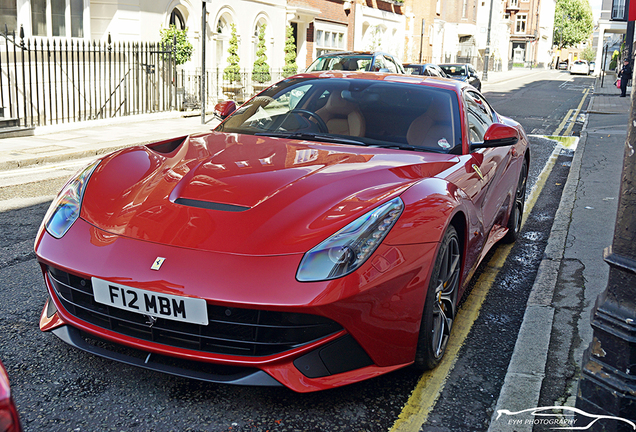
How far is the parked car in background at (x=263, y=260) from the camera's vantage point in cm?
249

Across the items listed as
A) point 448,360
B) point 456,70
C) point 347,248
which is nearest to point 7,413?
point 347,248

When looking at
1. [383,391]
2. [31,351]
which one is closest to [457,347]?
[383,391]

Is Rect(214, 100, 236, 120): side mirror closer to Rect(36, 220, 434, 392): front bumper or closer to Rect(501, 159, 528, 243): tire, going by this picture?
Rect(36, 220, 434, 392): front bumper

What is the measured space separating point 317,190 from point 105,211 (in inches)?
38.8

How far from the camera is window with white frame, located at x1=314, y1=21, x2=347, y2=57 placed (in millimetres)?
28281

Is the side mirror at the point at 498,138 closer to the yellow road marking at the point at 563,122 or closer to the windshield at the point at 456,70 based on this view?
the yellow road marking at the point at 563,122

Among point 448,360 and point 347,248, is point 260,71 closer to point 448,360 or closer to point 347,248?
point 448,360

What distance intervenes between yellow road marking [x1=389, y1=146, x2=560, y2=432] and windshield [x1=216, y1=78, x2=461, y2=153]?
105 cm

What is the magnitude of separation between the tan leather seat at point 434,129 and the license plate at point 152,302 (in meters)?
1.93

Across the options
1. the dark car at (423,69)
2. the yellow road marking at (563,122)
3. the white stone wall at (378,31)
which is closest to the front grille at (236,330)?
the yellow road marking at (563,122)

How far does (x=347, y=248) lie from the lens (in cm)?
260

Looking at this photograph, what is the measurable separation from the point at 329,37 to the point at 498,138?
2674 centimetres

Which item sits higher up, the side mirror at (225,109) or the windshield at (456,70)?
the windshield at (456,70)

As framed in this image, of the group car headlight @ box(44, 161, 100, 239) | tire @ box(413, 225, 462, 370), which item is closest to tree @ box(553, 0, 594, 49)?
tire @ box(413, 225, 462, 370)
